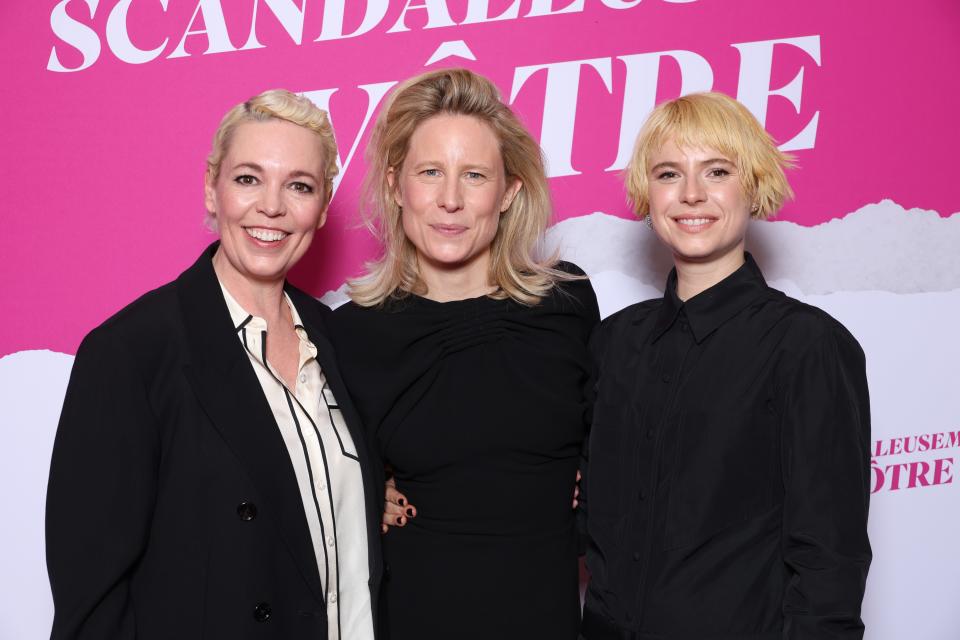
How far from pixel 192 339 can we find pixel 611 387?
911 mm

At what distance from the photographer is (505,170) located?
2.16 metres

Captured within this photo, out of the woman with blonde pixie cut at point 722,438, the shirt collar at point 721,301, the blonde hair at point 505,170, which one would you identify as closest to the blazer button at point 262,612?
the woman with blonde pixie cut at point 722,438

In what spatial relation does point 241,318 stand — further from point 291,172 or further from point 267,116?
point 267,116

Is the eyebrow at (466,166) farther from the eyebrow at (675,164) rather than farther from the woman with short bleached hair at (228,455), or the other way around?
the eyebrow at (675,164)

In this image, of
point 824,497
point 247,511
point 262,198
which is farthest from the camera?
point 262,198

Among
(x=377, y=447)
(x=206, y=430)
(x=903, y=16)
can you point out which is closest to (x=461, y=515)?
(x=377, y=447)

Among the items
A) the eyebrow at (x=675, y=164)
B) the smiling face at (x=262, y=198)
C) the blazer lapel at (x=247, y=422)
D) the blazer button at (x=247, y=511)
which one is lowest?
the blazer button at (x=247, y=511)

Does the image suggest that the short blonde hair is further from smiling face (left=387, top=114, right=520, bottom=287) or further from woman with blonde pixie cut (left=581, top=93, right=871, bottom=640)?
smiling face (left=387, top=114, right=520, bottom=287)

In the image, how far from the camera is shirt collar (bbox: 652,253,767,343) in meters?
1.66

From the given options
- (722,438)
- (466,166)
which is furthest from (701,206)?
(466,166)

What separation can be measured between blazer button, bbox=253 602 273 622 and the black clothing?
692 millimetres

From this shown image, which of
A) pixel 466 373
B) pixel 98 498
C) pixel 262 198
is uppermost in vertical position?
pixel 262 198

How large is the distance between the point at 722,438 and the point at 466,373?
2.08ft

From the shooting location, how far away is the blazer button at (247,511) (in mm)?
1562
